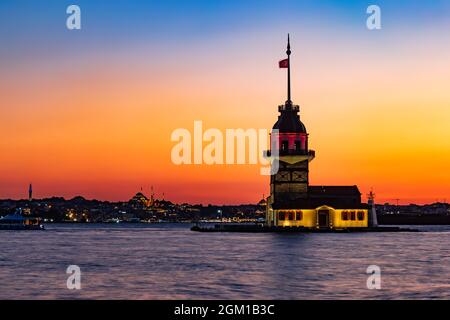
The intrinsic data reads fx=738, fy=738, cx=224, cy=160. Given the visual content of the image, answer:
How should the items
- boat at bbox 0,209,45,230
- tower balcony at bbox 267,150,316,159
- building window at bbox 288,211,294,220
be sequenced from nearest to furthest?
building window at bbox 288,211,294,220
tower balcony at bbox 267,150,316,159
boat at bbox 0,209,45,230

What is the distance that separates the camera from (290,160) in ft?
404

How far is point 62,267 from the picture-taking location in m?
58.4

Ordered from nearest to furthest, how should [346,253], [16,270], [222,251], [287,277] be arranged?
[287,277] < [16,270] < [346,253] < [222,251]

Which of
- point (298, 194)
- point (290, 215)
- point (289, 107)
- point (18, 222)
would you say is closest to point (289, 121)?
point (289, 107)

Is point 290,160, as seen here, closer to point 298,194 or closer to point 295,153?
point 295,153

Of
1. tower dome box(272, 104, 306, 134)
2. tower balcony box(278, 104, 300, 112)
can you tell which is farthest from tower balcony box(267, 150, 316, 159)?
tower balcony box(278, 104, 300, 112)

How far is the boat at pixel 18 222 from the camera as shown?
184250 millimetres

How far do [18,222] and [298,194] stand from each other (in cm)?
9273

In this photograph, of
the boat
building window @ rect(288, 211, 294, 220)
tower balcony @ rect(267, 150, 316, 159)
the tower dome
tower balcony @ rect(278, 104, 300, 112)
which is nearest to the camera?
building window @ rect(288, 211, 294, 220)

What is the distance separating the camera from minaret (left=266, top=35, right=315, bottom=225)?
12325 cm

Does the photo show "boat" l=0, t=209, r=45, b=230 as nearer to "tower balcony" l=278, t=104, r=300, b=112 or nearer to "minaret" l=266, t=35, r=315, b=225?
A: "minaret" l=266, t=35, r=315, b=225

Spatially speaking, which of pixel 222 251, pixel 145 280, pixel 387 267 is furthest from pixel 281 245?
pixel 145 280

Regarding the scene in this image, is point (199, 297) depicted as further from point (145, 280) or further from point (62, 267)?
point (62, 267)
